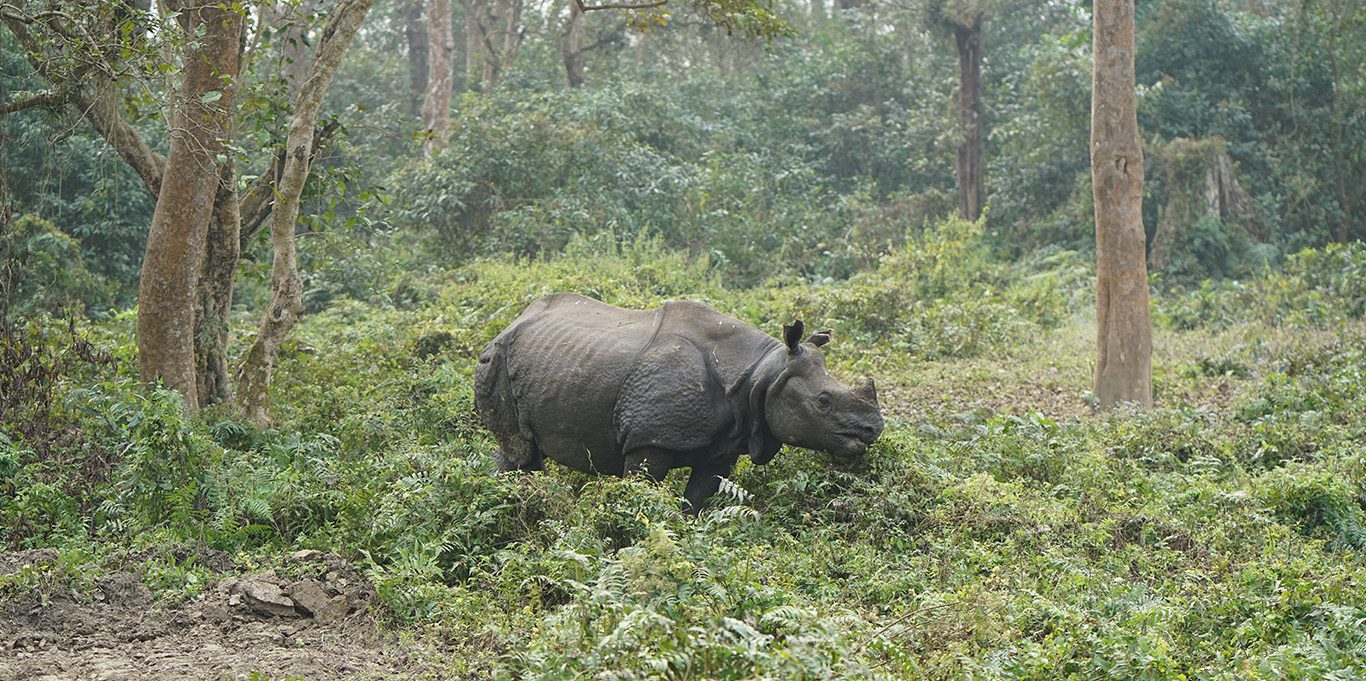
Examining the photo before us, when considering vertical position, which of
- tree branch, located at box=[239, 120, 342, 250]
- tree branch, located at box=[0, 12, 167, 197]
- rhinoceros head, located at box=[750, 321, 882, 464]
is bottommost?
rhinoceros head, located at box=[750, 321, 882, 464]

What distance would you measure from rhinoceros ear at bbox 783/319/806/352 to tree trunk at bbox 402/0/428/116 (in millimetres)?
A: 27997

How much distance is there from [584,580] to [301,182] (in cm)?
548

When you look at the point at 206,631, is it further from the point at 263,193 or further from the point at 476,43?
the point at 476,43

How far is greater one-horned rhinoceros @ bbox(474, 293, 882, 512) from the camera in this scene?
7.96 m

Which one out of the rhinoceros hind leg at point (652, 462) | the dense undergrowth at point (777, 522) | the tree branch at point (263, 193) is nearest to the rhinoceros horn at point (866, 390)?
the dense undergrowth at point (777, 522)

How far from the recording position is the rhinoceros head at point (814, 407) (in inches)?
312

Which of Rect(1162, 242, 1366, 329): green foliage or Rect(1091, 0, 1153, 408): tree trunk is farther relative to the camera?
Rect(1162, 242, 1366, 329): green foliage

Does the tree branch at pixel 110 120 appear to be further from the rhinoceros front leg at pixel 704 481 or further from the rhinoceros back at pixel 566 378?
the rhinoceros front leg at pixel 704 481

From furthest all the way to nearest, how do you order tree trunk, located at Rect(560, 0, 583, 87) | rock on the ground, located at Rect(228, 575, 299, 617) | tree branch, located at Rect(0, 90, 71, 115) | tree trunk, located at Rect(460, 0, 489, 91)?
tree trunk, located at Rect(460, 0, 489, 91) → tree trunk, located at Rect(560, 0, 583, 87) → tree branch, located at Rect(0, 90, 71, 115) → rock on the ground, located at Rect(228, 575, 299, 617)

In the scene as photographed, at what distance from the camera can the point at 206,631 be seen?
6383 mm

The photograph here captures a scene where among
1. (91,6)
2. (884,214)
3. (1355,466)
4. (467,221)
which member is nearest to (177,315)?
(91,6)

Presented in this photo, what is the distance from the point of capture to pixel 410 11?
34688 mm

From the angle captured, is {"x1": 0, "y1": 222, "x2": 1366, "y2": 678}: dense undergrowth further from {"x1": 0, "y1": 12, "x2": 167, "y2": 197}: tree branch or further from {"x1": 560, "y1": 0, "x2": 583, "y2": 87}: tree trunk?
{"x1": 560, "y1": 0, "x2": 583, "y2": 87}: tree trunk

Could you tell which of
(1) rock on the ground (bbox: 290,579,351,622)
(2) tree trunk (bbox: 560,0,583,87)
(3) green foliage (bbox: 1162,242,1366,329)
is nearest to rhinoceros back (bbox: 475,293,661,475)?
(1) rock on the ground (bbox: 290,579,351,622)
